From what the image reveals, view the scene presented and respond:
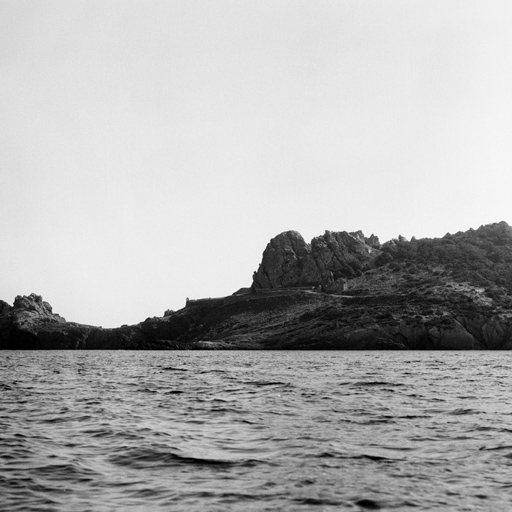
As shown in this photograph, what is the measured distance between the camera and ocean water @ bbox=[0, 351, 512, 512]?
12727mm

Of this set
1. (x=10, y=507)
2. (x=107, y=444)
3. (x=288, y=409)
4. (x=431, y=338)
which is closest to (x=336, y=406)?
(x=288, y=409)

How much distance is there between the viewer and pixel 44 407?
2852cm

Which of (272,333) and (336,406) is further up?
(272,333)

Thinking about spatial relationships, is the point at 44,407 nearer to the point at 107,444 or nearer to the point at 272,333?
the point at 107,444

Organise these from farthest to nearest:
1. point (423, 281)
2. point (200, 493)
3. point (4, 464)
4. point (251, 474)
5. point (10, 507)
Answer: point (423, 281) < point (4, 464) < point (251, 474) < point (200, 493) < point (10, 507)

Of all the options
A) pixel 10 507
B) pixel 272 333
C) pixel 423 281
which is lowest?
pixel 10 507

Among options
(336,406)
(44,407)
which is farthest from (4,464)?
(336,406)

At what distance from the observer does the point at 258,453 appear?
17.5 m

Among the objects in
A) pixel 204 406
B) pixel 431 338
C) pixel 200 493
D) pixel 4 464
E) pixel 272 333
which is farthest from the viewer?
pixel 272 333

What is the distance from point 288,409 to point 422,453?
1061 centimetres

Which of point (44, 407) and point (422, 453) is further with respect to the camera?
point (44, 407)

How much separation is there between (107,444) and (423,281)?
7229 inches

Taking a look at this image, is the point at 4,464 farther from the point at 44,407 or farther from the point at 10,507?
the point at 44,407

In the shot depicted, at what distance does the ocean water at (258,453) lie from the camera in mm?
12727
